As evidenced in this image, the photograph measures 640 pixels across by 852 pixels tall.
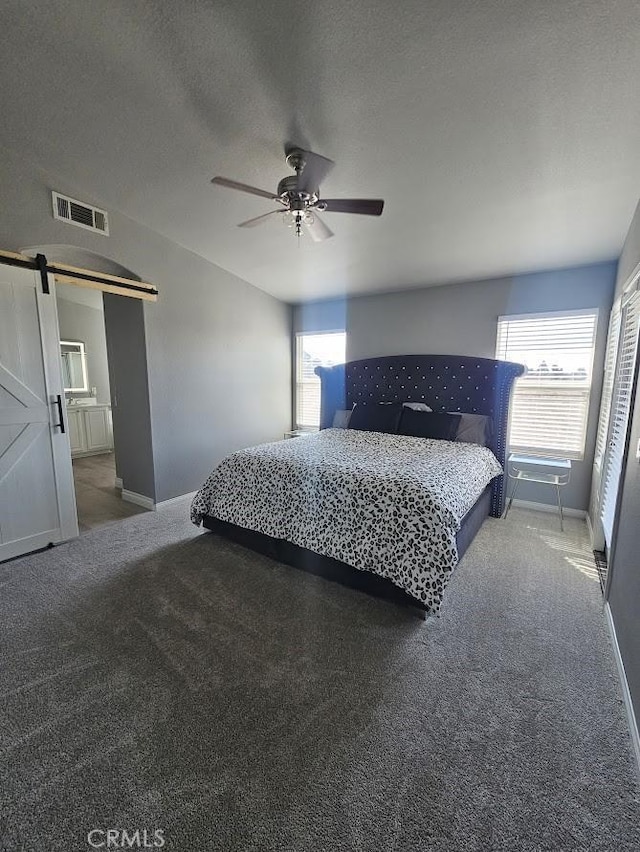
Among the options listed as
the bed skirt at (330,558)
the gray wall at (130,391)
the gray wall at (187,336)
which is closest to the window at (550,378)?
the bed skirt at (330,558)

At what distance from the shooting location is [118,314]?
389cm

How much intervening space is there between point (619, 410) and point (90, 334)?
7.55 metres

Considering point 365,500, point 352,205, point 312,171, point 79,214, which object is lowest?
point 365,500

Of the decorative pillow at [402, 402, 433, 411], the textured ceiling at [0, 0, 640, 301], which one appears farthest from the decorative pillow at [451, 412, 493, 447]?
the textured ceiling at [0, 0, 640, 301]

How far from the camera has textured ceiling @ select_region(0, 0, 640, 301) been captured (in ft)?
5.22

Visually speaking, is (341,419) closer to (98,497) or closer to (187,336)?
(187,336)

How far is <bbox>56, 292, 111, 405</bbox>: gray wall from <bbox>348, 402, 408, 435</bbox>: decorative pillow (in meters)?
4.61

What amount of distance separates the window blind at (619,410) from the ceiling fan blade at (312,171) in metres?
2.07

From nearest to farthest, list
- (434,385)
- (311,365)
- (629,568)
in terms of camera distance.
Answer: (629,568) → (434,385) → (311,365)

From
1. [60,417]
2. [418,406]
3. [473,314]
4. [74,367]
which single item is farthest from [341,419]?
[74,367]

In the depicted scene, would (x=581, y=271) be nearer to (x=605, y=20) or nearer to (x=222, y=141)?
(x=605, y=20)

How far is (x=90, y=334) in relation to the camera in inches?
256

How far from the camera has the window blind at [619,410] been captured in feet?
7.57

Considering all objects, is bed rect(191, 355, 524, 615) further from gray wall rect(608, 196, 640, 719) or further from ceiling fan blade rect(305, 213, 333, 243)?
ceiling fan blade rect(305, 213, 333, 243)
